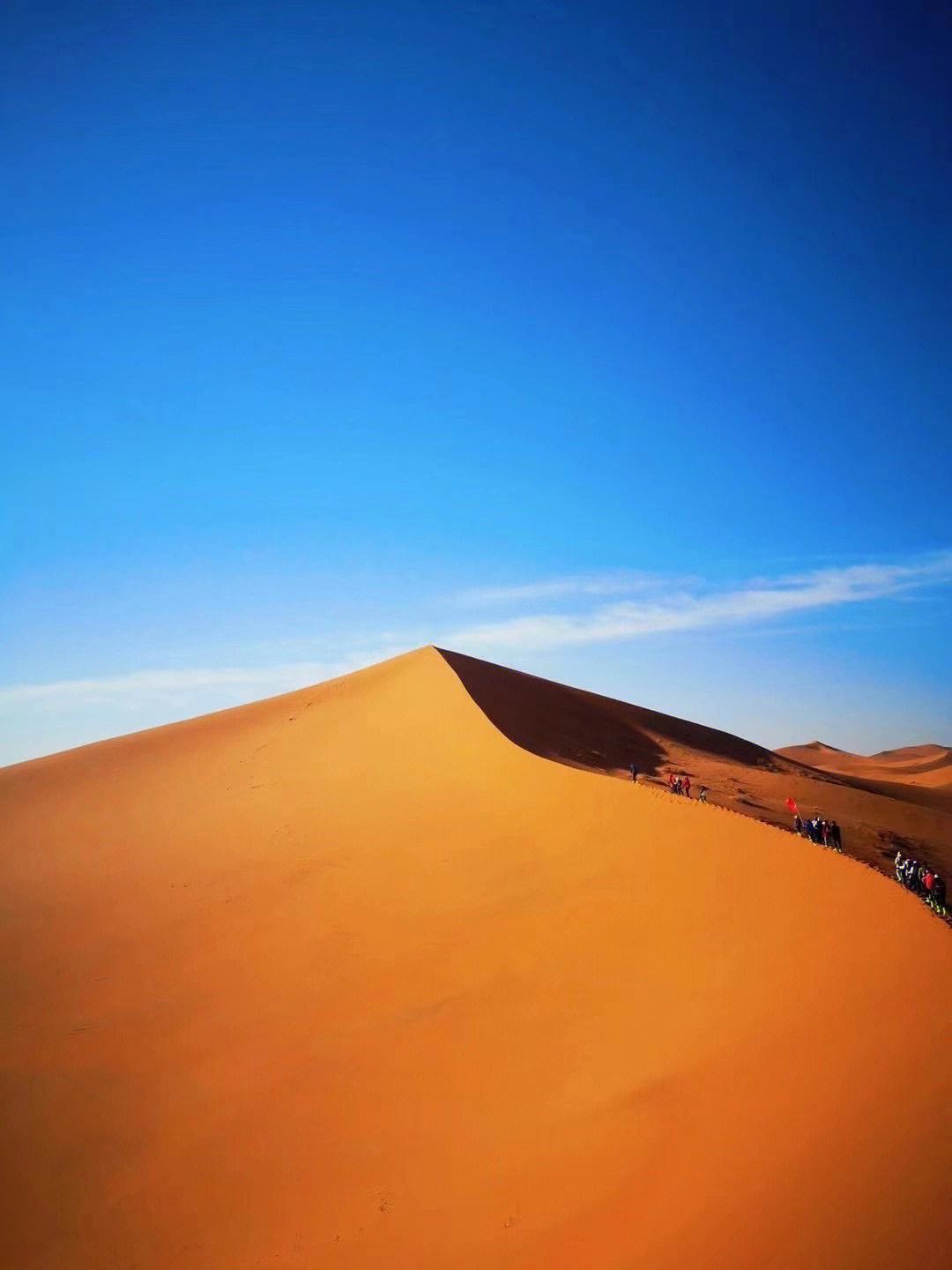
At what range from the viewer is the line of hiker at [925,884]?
37.1 feet

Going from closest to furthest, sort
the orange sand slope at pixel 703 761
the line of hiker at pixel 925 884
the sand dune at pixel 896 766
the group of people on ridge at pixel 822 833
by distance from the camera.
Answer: the line of hiker at pixel 925 884 < the group of people on ridge at pixel 822 833 < the orange sand slope at pixel 703 761 < the sand dune at pixel 896 766

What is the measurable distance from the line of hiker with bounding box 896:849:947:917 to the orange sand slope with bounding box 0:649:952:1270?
9.29 feet

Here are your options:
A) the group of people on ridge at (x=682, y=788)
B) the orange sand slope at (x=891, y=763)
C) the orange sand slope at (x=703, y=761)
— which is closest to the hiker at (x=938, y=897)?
the orange sand slope at (x=703, y=761)

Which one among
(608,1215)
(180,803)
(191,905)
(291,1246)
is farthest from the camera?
(180,803)

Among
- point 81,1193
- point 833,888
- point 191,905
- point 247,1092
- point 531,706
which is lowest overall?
point 81,1193

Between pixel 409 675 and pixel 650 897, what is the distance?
18.0m

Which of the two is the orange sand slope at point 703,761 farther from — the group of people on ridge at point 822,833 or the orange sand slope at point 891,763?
the orange sand slope at point 891,763

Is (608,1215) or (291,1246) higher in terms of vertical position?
(608,1215)

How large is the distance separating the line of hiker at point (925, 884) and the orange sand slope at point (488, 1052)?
2.83 m

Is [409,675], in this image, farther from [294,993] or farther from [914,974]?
[914,974]

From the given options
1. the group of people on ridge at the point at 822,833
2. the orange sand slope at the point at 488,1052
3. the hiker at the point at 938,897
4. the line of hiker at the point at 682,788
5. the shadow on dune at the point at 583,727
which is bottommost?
the orange sand slope at the point at 488,1052

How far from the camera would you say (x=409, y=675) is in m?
27.3

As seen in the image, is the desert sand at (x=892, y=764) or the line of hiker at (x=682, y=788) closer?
the line of hiker at (x=682, y=788)

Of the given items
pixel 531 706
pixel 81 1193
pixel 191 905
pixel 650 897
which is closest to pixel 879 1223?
pixel 650 897
